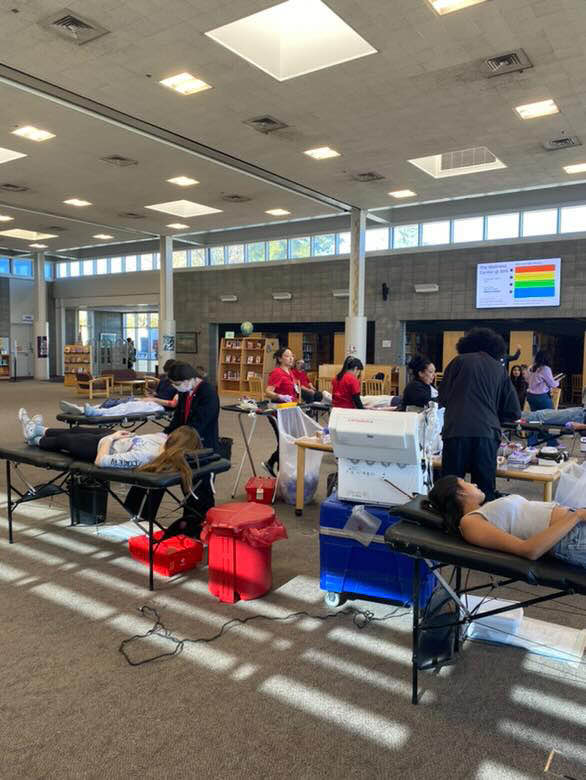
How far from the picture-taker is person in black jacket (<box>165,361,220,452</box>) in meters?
3.99

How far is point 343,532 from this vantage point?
3.07 metres

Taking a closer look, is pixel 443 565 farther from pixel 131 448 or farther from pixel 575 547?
pixel 131 448

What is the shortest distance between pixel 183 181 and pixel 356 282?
4305mm

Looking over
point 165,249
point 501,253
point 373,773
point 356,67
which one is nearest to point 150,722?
Result: point 373,773

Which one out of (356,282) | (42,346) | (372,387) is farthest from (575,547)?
(42,346)

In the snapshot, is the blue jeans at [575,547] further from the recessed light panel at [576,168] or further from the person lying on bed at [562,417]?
the recessed light panel at [576,168]

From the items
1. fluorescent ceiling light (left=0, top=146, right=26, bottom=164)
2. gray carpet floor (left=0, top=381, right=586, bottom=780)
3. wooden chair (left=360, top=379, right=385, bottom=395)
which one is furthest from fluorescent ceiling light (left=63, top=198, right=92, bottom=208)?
gray carpet floor (left=0, top=381, right=586, bottom=780)

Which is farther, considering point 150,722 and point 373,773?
point 150,722

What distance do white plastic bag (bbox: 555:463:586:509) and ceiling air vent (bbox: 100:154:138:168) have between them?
9135mm

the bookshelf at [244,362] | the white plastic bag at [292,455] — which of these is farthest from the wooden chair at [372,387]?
the white plastic bag at [292,455]

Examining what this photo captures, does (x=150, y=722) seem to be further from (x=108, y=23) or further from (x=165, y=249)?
(x=165, y=249)

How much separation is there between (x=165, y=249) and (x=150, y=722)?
624 inches

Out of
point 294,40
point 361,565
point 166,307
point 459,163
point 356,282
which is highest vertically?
point 294,40

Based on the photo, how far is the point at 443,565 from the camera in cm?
237
